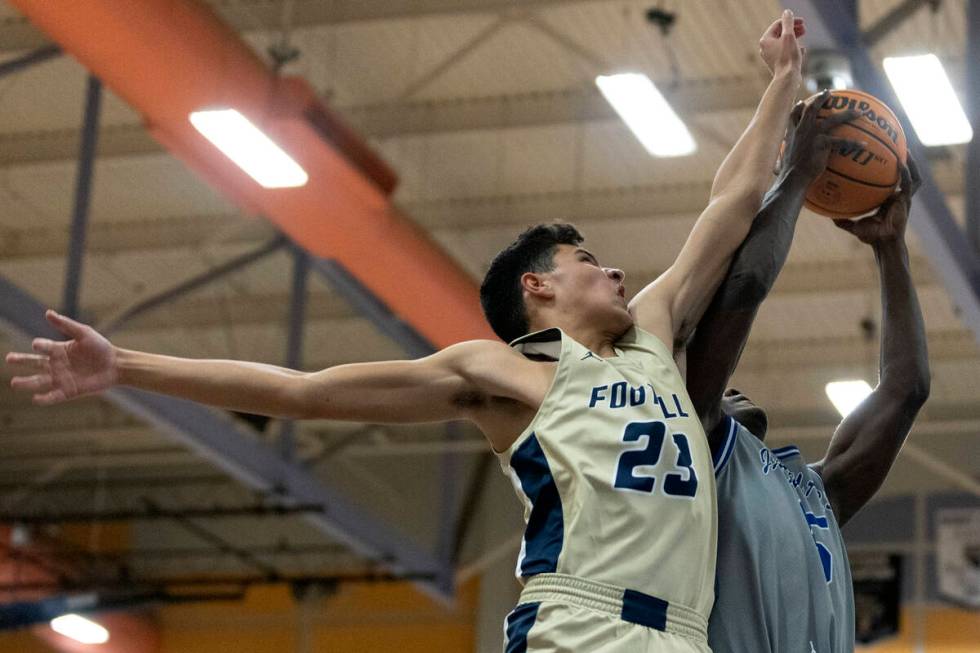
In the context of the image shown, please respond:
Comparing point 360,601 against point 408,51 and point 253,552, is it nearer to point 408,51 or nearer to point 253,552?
point 253,552

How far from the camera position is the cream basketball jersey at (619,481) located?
3.99 meters

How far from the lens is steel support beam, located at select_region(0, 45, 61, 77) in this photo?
1227 cm

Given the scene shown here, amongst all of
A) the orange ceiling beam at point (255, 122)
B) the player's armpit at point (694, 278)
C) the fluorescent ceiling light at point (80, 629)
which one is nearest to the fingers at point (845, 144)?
the player's armpit at point (694, 278)

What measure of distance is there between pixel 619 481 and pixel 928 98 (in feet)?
22.1

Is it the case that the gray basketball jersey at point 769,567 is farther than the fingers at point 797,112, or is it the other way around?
the fingers at point 797,112

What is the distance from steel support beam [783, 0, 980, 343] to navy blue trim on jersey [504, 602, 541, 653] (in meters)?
5.43

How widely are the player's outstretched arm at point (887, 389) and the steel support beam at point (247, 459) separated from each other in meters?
7.52

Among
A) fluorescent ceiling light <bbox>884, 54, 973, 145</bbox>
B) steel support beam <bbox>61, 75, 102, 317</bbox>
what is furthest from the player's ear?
steel support beam <bbox>61, 75, 102, 317</bbox>

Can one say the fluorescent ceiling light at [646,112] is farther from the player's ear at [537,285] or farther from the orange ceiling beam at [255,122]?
the player's ear at [537,285]

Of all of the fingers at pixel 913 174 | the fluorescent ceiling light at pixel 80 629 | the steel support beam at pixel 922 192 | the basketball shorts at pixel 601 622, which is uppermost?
the steel support beam at pixel 922 192

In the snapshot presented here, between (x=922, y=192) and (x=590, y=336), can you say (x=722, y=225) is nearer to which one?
(x=590, y=336)

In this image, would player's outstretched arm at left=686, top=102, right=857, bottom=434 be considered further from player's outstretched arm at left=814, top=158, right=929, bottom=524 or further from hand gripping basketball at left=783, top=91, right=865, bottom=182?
player's outstretched arm at left=814, top=158, right=929, bottom=524

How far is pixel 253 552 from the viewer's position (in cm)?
2392

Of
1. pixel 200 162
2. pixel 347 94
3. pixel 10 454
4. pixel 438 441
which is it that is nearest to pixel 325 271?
pixel 347 94
